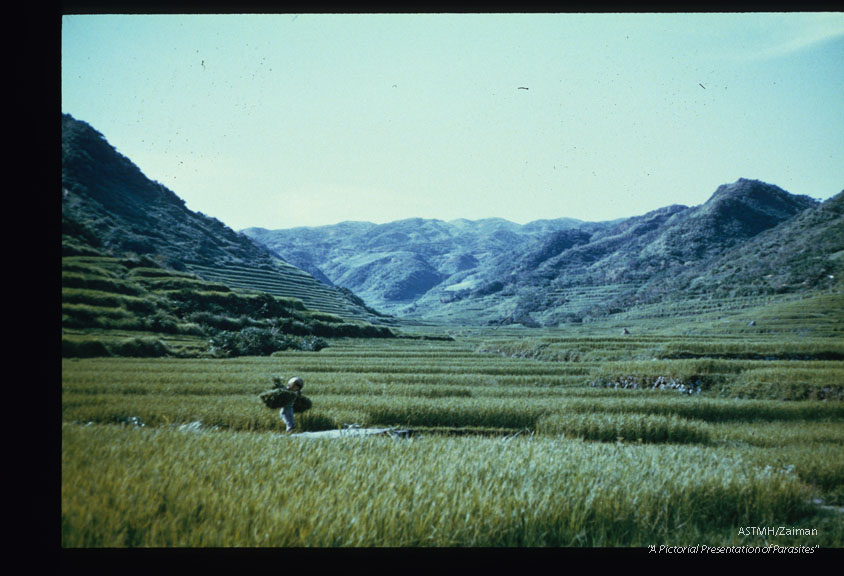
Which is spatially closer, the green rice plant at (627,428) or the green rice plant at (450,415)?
the green rice plant at (627,428)

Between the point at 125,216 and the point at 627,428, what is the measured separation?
8.41 metres

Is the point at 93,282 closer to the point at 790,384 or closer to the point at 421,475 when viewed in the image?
the point at 421,475

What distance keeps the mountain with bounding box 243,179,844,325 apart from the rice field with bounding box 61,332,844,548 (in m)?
12.4

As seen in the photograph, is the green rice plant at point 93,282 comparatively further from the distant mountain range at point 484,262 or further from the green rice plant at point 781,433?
the green rice plant at point 781,433

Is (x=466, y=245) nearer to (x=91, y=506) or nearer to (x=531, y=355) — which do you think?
(x=531, y=355)

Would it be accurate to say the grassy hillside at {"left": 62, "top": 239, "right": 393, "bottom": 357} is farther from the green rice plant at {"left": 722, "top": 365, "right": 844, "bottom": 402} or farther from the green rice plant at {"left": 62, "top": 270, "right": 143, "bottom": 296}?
the green rice plant at {"left": 722, "top": 365, "right": 844, "bottom": 402}

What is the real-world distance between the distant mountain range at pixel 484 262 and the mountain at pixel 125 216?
28 mm

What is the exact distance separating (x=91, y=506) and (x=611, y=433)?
16.7ft

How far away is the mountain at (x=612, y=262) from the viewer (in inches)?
706

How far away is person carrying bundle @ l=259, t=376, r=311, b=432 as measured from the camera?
4.69 meters

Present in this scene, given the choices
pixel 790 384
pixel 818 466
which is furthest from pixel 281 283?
pixel 818 466

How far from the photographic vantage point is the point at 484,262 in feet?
293

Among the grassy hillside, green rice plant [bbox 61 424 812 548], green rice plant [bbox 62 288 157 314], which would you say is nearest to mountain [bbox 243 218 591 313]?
the grassy hillside

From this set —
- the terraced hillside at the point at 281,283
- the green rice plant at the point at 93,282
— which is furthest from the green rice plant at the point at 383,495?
the terraced hillside at the point at 281,283
